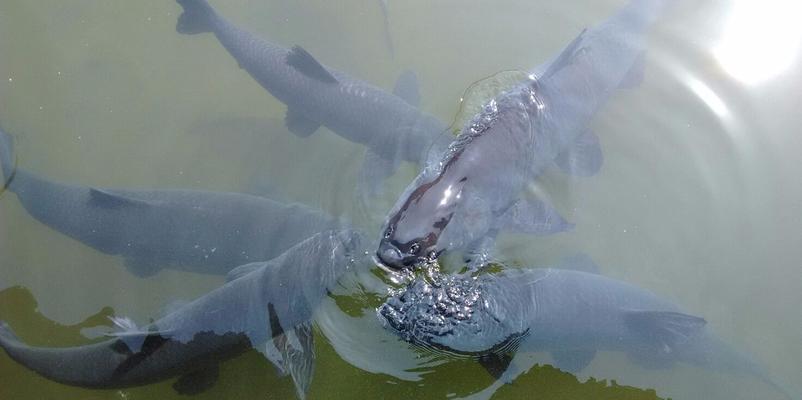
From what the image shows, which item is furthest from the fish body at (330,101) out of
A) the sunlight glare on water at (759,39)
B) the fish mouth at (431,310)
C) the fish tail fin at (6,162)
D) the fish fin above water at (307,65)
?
the sunlight glare on water at (759,39)

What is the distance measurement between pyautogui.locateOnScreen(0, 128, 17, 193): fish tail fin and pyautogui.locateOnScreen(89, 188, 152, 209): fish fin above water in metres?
0.56

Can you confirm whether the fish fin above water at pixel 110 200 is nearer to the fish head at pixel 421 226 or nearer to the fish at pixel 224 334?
the fish at pixel 224 334

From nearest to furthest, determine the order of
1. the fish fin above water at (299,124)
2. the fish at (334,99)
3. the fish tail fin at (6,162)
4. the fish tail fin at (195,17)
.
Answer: the fish tail fin at (6,162)
the fish at (334,99)
the fish fin above water at (299,124)
the fish tail fin at (195,17)

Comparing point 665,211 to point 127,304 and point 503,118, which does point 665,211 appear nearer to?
point 503,118

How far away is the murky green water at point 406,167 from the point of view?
11.2 ft

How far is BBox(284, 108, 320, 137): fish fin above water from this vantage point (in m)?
3.99

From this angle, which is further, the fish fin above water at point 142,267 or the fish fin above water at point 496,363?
the fish fin above water at point 142,267

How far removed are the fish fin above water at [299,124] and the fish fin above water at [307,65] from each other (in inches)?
9.2

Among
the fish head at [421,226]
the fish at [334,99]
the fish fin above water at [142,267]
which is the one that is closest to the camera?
the fish head at [421,226]

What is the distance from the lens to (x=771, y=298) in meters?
3.63

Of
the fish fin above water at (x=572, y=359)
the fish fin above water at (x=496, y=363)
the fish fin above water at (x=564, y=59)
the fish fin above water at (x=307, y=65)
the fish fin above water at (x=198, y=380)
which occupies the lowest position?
the fish fin above water at (x=198, y=380)

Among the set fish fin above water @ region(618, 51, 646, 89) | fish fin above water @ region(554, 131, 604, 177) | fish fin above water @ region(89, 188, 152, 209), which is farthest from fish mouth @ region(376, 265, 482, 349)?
fish fin above water @ region(618, 51, 646, 89)

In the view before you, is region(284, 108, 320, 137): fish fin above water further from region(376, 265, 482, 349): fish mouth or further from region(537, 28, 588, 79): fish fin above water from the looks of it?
region(537, 28, 588, 79): fish fin above water

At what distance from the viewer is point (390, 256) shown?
3.17m
